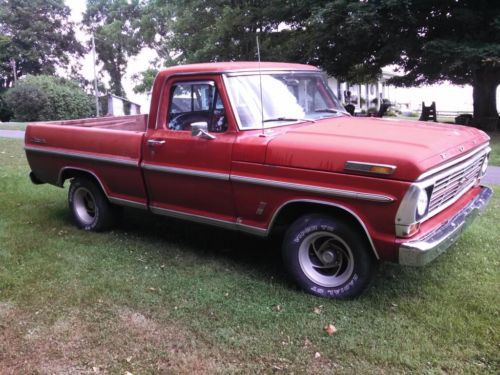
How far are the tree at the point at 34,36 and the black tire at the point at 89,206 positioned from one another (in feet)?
140

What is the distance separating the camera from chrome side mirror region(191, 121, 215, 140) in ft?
14.7

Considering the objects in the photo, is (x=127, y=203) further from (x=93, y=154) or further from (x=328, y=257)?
(x=328, y=257)

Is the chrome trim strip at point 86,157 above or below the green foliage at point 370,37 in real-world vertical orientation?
below

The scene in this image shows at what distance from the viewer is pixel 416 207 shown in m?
3.56

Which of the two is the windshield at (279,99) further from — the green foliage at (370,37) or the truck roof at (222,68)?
the green foliage at (370,37)

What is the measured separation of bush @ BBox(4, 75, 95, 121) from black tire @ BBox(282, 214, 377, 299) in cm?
2931

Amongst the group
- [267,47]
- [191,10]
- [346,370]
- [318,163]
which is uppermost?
[191,10]

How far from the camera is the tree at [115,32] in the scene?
4906 cm

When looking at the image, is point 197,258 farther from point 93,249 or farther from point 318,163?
point 318,163

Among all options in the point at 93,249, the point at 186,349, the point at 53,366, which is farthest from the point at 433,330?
the point at 93,249

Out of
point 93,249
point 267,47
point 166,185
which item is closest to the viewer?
point 166,185

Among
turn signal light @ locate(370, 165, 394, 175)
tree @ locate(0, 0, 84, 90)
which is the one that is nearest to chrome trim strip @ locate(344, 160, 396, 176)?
turn signal light @ locate(370, 165, 394, 175)

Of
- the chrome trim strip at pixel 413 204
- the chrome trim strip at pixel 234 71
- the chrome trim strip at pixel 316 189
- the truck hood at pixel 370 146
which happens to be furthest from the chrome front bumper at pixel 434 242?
the chrome trim strip at pixel 234 71

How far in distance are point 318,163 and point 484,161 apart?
2.22 m
